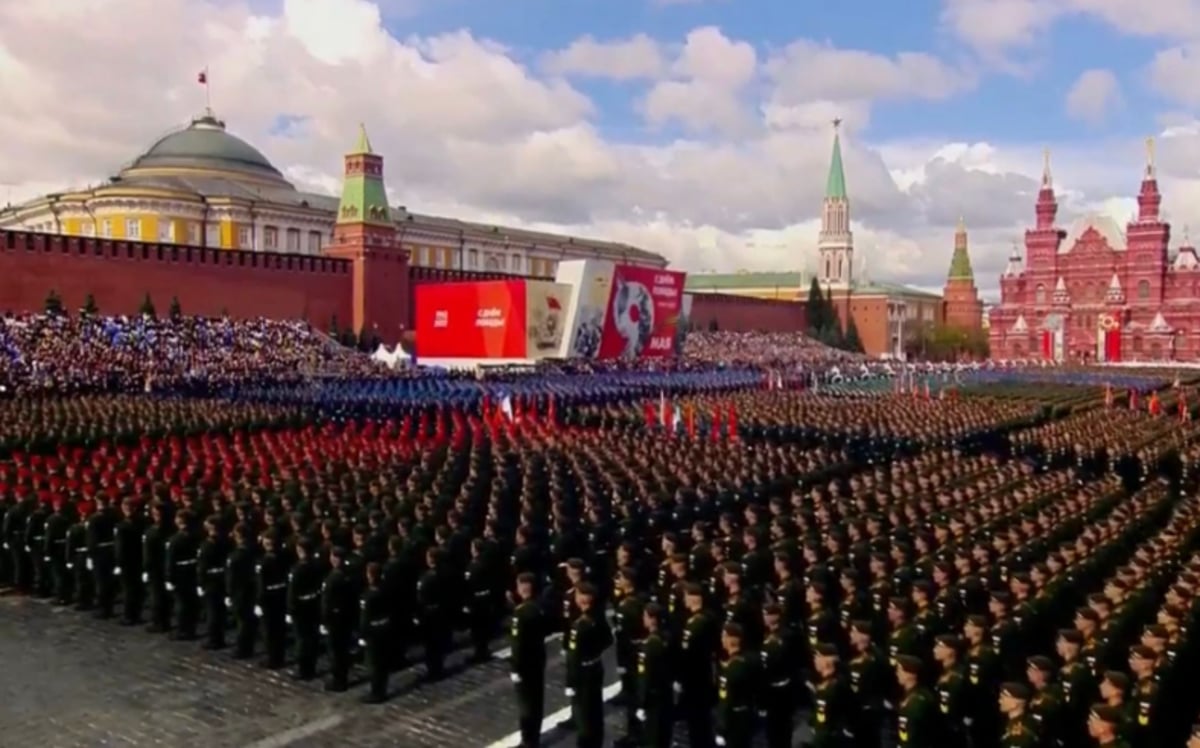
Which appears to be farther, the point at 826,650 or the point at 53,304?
the point at 53,304

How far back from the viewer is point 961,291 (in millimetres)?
93562

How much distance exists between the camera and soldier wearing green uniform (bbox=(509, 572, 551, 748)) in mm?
5992

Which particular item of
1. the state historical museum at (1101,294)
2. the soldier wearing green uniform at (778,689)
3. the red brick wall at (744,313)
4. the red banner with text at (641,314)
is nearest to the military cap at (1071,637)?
the soldier wearing green uniform at (778,689)

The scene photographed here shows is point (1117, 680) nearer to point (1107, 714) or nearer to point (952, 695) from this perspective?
point (1107, 714)

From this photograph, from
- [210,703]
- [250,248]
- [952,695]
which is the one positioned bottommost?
[210,703]

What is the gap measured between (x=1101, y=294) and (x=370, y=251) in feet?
163

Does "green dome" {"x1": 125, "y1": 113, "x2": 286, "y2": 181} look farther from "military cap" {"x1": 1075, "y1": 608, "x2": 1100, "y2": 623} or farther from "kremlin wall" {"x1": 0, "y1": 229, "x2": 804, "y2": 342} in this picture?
"military cap" {"x1": 1075, "y1": 608, "x2": 1100, "y2": 623}

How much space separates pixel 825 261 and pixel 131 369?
79.5m

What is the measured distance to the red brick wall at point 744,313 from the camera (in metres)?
61.7

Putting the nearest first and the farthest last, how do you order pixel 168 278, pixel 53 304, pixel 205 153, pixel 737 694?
1. pixel 737 694
2. pixel 53 304
3. pixel 168 278
4. pixel 205 153

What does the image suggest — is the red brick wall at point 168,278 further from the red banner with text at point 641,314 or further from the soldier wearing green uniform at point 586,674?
the soldier wearing green uniform at point 586,674

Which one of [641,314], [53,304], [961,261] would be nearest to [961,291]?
[961,261]

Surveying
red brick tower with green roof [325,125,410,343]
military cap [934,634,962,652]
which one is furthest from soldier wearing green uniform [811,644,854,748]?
red brick tower with green roof [325,125,410,343]

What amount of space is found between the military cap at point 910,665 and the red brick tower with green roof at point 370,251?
126ft
